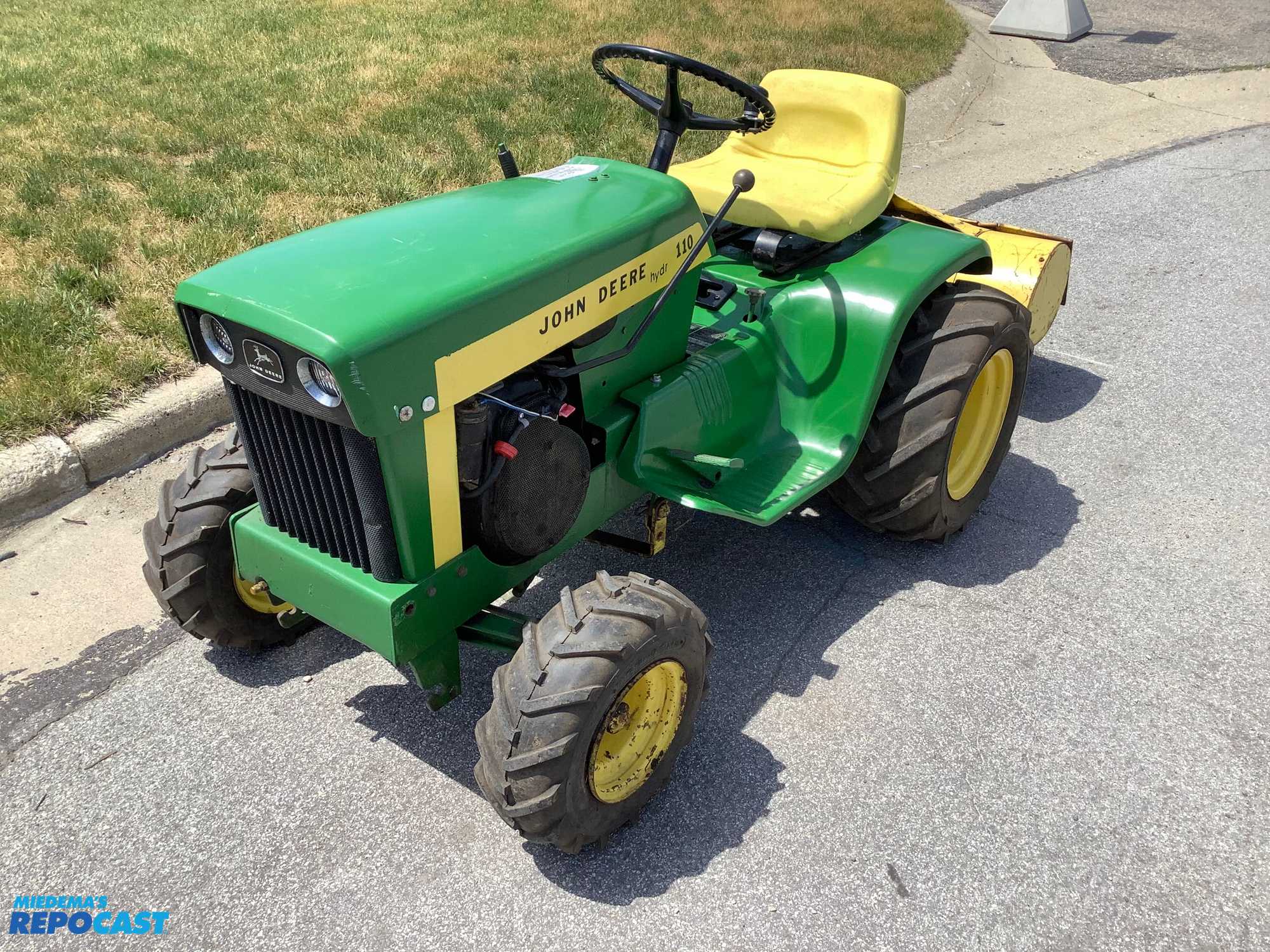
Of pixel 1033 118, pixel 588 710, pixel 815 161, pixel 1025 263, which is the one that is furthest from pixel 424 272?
pixel 1033 118

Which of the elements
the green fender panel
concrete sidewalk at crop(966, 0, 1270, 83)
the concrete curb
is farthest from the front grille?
concrete sidewalk at crop(966, 0, 1270, 83)

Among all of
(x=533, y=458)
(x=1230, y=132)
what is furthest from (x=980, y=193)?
(x=533, y=458)

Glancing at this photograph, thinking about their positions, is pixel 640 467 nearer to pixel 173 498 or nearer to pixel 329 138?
pixel 173 498

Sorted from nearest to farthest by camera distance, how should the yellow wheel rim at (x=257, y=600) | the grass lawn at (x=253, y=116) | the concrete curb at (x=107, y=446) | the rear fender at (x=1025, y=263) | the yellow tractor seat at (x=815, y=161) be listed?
the yellow wheel rim at (x=257, y=600) < the yellow tractor seat at (x=815, y=161) < the concrete curb at (x=107, y=446) < the rear fender at (x=1025, y=263) < the grass lawn at (x=253, y=116)

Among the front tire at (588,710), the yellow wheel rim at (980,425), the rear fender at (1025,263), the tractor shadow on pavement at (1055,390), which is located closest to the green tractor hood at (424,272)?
the front tire at (588,710)

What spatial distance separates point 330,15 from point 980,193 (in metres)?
5.67

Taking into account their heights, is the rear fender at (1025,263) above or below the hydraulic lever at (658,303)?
below

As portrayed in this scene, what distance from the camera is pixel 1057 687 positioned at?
2.97m

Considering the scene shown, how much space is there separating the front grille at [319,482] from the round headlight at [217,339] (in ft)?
0.46

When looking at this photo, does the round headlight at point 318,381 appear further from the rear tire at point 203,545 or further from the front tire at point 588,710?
the rear tire at point 203,545

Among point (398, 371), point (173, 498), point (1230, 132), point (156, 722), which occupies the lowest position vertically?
point (1230, 132)

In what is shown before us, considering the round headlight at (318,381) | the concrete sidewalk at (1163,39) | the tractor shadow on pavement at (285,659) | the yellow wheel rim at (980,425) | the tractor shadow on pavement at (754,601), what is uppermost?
the round headlight at (318,381)

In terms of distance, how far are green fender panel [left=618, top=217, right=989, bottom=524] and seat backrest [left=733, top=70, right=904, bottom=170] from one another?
549 mm

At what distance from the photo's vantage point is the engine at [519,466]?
2.40 m
